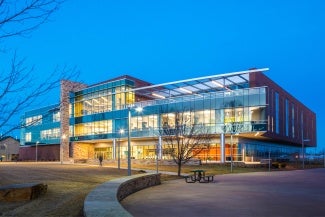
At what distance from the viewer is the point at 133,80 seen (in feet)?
258

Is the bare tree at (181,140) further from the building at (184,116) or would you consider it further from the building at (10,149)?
the building at (10,149)

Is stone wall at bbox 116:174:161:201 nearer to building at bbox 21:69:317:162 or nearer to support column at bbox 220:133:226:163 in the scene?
building at bbox 21:69:317:162

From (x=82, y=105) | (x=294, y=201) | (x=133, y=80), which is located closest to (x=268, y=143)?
(x=133, y=80)

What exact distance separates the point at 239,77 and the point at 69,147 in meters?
44.2

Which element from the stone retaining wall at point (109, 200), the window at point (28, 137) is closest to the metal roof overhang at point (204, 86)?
the stone retaining wall at point (109, 200)

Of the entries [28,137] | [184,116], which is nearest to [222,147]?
[184,116]

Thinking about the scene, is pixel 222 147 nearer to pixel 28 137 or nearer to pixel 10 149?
pixel 28 137

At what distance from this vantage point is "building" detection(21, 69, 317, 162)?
196ft

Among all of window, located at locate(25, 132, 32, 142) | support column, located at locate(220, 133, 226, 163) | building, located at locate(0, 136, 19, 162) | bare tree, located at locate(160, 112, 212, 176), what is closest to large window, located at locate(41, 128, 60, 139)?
window, located at locate(25, 132, 32, 142)

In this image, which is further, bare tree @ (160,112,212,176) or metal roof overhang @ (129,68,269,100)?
metal roof overhang @ (129,68,269,100)

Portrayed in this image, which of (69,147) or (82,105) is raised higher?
(82,105)

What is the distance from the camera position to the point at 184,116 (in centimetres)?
5841

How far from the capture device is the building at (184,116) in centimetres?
5975

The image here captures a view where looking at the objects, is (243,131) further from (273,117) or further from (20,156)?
(20,156)
